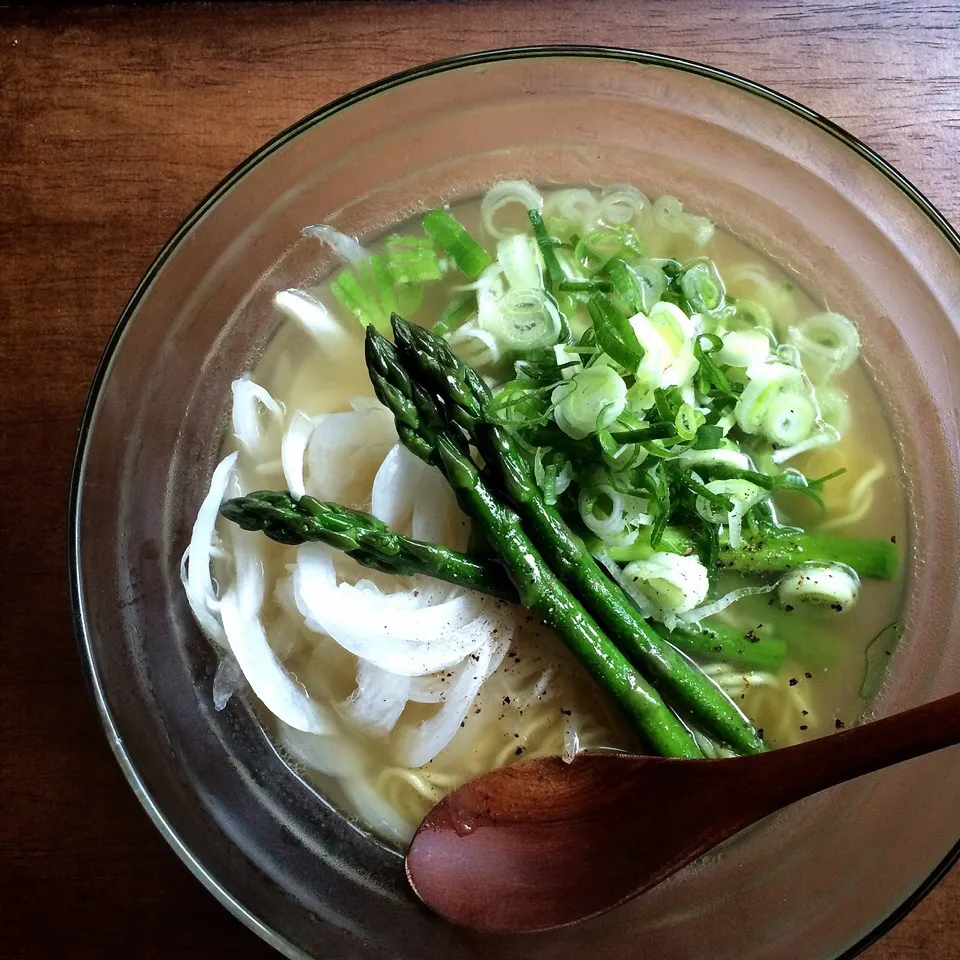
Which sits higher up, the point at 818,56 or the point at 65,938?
the point at 818,56

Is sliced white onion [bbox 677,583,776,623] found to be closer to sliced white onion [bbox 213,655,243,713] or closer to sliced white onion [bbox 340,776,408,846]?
sliced white onion [bbox 340,776,408,846]

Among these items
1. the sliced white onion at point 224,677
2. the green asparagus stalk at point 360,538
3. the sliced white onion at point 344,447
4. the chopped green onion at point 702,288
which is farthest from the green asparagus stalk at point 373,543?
the chopped green onion at point 702,288

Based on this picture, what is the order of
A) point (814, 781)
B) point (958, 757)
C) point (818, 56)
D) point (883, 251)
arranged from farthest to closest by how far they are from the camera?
point (818, 56) → point (883, 251) → point (958, 757) → point (814, 781)

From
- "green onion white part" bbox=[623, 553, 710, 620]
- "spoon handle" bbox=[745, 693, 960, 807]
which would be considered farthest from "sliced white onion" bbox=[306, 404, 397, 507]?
"spoon handle" bbox=[745, 693, 960, 807]

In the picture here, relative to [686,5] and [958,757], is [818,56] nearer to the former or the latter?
[686,5]

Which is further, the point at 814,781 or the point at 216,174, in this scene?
the point at 216,174

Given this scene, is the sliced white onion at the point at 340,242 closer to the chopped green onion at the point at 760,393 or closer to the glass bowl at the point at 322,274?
the glass bowl at the point at 322,274

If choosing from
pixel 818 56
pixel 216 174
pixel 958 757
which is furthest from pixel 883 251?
pixel 216 174
